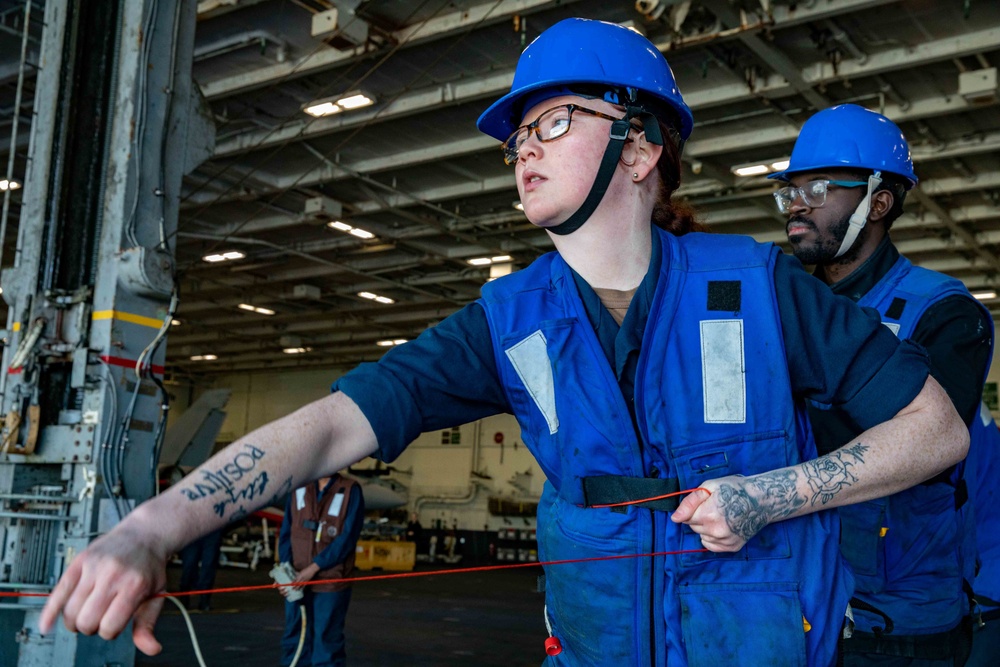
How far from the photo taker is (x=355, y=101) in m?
12.3

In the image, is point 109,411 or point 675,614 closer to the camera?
point 675,614

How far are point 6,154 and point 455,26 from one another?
30.3ft

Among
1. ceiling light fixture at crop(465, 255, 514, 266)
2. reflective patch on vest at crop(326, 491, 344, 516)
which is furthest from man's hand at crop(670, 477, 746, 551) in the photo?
ceiling light fixture at crop(465, 255, 514, 266)

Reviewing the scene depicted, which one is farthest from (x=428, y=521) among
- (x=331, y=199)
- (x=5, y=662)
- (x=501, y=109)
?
(x=501, y=109)

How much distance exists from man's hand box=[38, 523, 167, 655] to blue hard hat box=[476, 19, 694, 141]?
1270mm

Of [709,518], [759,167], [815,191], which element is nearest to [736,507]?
[709,518]

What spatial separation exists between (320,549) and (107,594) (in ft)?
22.7

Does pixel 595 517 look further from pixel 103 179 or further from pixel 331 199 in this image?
pixel 331 199

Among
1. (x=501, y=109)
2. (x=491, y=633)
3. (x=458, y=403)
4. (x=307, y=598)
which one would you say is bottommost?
(x=491, y=633)

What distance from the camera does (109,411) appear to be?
6.56 meters

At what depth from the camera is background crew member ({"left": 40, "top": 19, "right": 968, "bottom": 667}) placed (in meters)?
1.54

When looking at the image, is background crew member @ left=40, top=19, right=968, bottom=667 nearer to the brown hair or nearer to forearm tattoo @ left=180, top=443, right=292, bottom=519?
forearm tattoo @ left=180, top=443, right=292, bottom=519

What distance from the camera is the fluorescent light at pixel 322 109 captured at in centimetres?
1238

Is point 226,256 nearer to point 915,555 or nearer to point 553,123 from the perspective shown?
point 915,555
